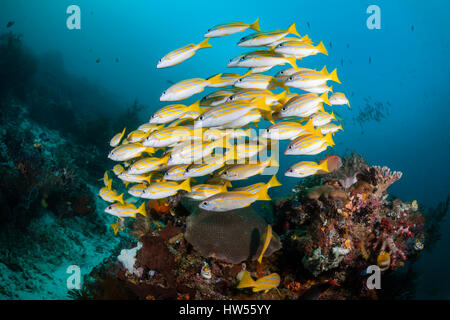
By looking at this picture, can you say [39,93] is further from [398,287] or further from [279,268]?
[398,287]

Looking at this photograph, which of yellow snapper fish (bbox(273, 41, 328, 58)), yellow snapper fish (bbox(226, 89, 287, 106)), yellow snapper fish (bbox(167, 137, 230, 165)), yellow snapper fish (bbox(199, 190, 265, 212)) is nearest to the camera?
yellow snapper fish (bbox(167, 137, 230, 165))

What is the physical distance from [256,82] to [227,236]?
2922 mm

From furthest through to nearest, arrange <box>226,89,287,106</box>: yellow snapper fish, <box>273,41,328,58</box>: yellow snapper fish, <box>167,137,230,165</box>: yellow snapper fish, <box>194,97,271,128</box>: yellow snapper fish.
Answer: <box>273,41,328,58</box>: yellow snapper fish
<box>226,89,287,106</box>: yellow snapper fish
<box>167,137,230,165</box>: yellow snapper fish
<box>194,97,271,128</box>: yellow snapper fish

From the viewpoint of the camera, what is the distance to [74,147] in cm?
1264

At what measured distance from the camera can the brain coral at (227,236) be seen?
4.20m

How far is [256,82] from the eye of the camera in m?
3.72

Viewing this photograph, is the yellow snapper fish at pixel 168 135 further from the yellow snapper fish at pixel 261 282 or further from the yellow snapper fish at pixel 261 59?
the yellow snapper fish at pixel 261 282

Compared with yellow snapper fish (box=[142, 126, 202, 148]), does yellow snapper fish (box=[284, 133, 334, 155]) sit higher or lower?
lower

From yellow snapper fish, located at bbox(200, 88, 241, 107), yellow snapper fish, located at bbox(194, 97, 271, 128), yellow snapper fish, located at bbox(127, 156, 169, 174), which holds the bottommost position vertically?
yellow snapper fish, located at bbox(127, 156, 169, 174)

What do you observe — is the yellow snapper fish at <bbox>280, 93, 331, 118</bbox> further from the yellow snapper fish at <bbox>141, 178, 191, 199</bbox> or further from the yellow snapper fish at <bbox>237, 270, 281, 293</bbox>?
the yellow snapper fish at <bbox>237, 270, 281, 293</bbox>

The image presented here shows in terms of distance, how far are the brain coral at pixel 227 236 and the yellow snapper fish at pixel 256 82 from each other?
8.51 feet

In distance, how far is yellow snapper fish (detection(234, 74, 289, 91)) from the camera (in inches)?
145

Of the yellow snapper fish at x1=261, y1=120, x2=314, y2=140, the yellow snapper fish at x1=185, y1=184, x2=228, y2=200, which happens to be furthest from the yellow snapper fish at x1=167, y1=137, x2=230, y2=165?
the yellow snapper fish at x1=261, y1=120, x2=314, y2=140

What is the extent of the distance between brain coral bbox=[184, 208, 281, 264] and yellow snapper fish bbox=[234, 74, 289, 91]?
259 centimetres
